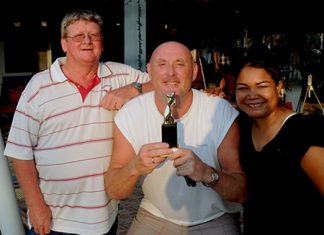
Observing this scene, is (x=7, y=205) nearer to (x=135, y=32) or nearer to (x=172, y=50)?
(x=172, y=50)

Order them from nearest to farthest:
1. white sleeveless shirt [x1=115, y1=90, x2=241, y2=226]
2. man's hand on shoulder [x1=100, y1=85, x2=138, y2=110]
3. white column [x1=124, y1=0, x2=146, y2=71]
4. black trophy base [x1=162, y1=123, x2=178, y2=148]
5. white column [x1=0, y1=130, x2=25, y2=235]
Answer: white column [x1=0, y1=130, x2=25, y2=235] → black trophy base [x1=162, y1=123, x2=178, y2=148] → white sleeveless shirt [x1=115, y1=90, x2=241, y2=226] → man's hand on shoulder [x1=100, y1=85, x2=138, y2=110] → white column [x1=124, y1=0, x2=146, y2=71]

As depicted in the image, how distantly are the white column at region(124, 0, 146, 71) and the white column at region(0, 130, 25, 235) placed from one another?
28.1 feet

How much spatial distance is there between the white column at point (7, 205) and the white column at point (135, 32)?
28.1 ft

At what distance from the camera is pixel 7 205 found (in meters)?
1.91

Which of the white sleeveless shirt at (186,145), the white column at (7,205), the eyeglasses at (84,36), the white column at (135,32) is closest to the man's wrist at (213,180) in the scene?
the white sleeveless shirt at (186,145)

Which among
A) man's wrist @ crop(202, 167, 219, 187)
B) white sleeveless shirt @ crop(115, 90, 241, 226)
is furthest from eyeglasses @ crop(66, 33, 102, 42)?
Answer: man's wrist @ crop(202, 167, 219, 187)

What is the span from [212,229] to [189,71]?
0.83m

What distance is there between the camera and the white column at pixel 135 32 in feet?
33.9

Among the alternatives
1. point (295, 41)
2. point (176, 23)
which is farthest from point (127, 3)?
point (295, 41)

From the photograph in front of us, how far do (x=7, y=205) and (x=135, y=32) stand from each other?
887 centimetres

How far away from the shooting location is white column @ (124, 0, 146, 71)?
10.3 meters

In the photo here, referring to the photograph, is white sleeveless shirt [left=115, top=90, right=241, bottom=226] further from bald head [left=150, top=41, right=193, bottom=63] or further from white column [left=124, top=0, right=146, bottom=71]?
white column [left=124, top=0, right=146, bottom=71]

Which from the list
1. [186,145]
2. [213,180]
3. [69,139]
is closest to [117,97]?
[69,139]

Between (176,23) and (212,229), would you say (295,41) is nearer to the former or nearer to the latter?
(176,23)
